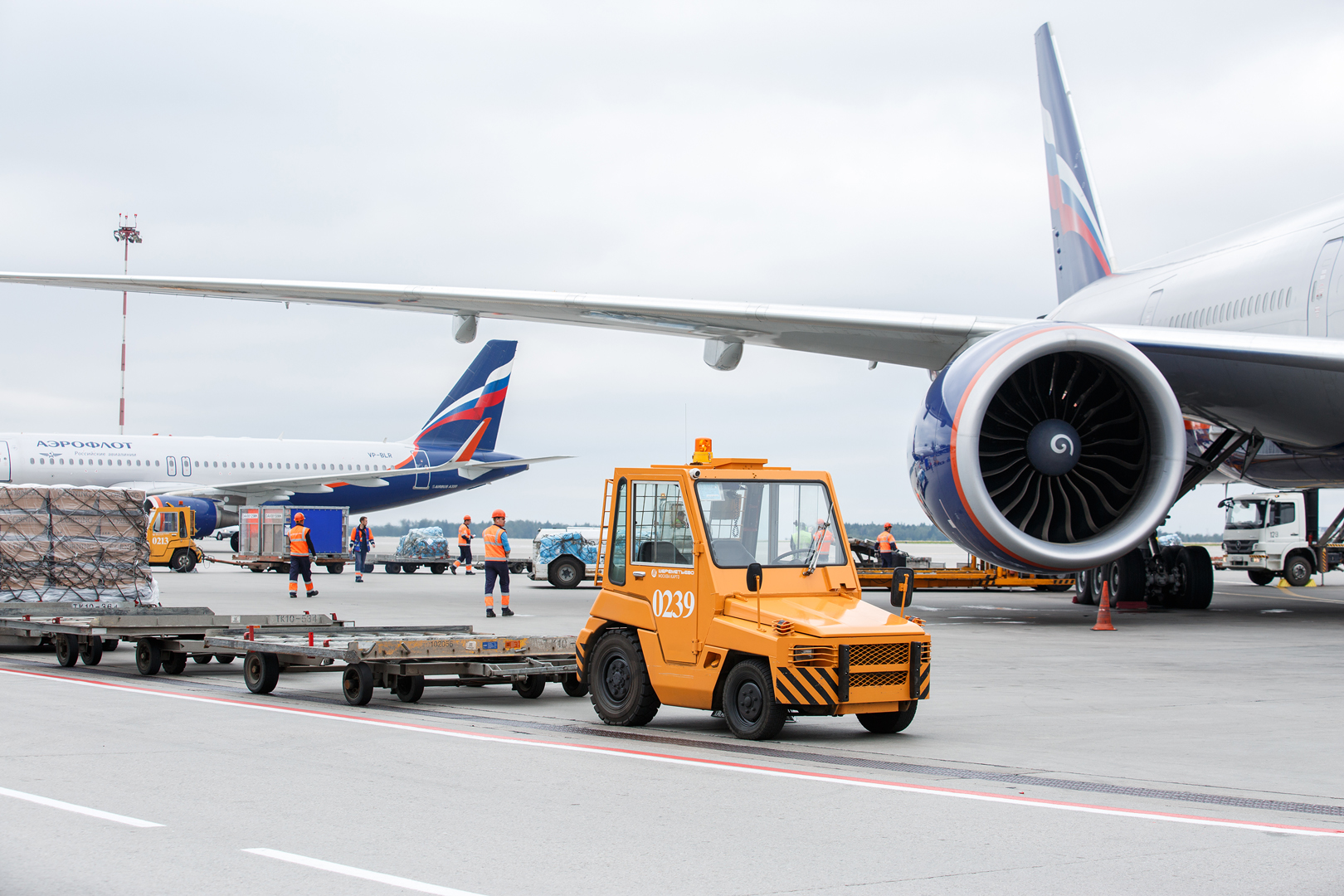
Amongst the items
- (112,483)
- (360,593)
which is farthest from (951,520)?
(112,483)

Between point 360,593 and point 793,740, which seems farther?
point 360,593

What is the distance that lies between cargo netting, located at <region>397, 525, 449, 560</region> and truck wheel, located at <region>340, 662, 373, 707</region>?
24.4 m

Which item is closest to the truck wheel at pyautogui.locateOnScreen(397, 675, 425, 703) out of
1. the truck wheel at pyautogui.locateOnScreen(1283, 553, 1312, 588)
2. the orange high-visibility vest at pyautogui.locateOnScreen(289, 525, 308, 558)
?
the orange high-visibility vest at pyautogui.locateOnScreen(289, 525, 308, 558)

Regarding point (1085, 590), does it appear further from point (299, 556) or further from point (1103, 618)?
point (299, 556)

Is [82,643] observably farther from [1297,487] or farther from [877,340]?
[1297,487]

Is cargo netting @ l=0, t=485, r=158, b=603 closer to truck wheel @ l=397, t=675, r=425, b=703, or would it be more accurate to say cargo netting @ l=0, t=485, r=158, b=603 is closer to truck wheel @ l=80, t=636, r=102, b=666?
truck wheel @ l=80, t=636, r=102, b=666

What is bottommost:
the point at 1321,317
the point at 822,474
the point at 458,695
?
the point at 458,695

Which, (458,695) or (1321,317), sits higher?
(1321,317)

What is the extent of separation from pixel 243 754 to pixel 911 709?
4.13 m

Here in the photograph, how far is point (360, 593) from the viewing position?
23891mm

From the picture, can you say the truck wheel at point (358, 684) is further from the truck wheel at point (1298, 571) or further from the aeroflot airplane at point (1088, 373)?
the truck wheel at point (1298, 571)

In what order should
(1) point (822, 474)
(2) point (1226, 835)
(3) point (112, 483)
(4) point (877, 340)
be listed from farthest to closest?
(3) point (112, 483) → (4) point (877, 340) → (1) point (822, 474) → (2) point (1226, 835)

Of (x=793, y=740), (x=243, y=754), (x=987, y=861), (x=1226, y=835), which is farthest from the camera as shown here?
(x=793, y=740)

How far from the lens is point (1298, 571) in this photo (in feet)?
98.4
